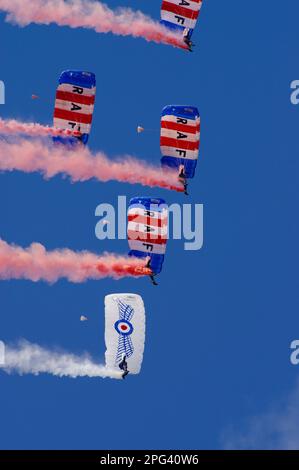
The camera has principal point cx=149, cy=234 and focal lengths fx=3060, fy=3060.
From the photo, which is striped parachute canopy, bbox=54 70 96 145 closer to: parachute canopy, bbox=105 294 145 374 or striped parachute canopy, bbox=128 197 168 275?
striped parachute canopy, bbox=128 197 168 275

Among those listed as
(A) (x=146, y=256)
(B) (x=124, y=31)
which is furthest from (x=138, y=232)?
(B) (x=124, y=31)

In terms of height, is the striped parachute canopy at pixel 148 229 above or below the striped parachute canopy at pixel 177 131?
below

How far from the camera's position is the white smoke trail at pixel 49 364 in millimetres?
99438

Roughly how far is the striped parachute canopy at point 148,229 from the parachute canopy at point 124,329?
1.36m

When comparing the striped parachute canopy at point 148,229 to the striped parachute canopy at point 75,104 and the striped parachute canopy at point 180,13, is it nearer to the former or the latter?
the striped parachute canopy at point 75,104

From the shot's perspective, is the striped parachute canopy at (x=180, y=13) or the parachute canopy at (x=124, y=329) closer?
the parachute canopy at (x=124, y=329)

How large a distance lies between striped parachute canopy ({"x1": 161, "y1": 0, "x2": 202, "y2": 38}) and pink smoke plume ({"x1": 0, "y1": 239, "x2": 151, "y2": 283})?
8.31 m

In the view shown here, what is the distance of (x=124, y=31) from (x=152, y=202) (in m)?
6.75

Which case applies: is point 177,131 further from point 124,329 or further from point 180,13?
point 124,329

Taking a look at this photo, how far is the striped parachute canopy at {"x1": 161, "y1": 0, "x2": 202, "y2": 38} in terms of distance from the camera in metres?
103

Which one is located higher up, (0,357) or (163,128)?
(163,128)

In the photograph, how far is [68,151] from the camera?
332ft

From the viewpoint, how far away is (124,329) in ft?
327
